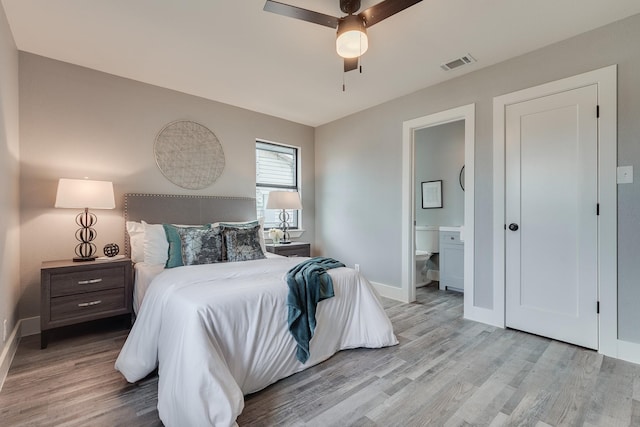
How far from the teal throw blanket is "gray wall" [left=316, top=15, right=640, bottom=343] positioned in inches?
72.9

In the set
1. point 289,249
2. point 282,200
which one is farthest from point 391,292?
point 282,200

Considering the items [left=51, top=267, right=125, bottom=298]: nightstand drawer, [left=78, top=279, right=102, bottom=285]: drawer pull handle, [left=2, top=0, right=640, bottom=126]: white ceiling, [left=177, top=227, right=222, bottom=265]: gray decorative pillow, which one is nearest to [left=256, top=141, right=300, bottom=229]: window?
[left=2, top=0, right=640, bottom=126]: white ceiling

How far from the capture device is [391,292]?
12.8 feet

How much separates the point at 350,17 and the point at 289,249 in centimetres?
288

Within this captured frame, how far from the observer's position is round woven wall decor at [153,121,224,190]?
137 inches

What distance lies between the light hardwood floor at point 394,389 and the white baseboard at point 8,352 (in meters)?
0.05

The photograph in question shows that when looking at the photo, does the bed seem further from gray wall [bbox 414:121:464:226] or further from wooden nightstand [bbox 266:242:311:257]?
gray wall [bbox 414:121:464:226]

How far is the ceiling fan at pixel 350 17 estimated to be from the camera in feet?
5.91

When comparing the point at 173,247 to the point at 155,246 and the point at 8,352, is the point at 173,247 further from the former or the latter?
the point at 8,352

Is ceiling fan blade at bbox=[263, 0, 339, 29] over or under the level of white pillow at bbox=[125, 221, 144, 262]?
over

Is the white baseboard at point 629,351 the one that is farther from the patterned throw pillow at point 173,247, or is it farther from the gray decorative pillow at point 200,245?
the patterned throw pillow at point 173,247

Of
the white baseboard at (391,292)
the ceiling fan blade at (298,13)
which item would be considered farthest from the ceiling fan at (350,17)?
the white baseboard at (391,292)

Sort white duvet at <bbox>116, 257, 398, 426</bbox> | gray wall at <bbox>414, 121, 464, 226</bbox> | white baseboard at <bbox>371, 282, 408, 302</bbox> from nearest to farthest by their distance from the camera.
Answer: white duvet at <bbox>116, 257, 398, 426</bbox> < white baseboard at <bbox>371, 282, 408, 302</bbox> < gray wall at <bbox>414, 121, 464, 226</bbox>

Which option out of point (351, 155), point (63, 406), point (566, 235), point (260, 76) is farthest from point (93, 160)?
point (566, 235)
